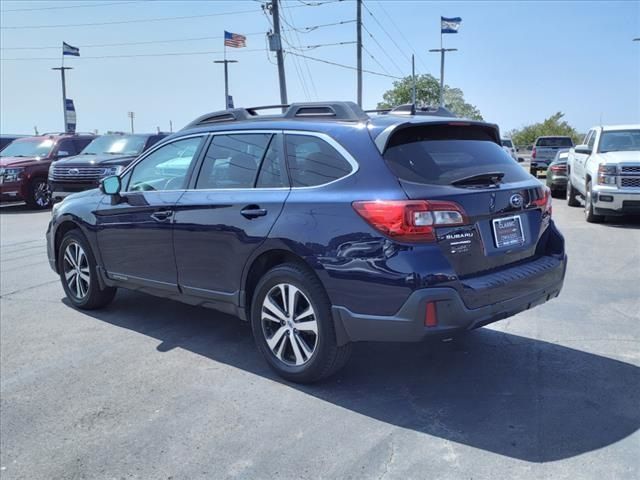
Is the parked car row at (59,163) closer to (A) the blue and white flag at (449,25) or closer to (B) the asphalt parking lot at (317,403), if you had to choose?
(B) the asphalt parking lot at (317,403)

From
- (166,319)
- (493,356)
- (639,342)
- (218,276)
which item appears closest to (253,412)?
(218,276)

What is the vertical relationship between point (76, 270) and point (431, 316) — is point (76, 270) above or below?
below

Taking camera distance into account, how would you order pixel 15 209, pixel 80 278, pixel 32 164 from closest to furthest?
pixel 80 278 < pixel 32 164 < pixel 15 209

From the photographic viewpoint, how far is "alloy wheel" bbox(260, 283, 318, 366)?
159 inches

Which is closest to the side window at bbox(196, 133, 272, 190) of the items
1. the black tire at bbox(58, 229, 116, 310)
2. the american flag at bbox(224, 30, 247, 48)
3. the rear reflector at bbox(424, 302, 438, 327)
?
the rear reflector at bbox(424, 302, 438, 327)

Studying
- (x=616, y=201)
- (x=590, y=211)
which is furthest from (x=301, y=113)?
(x=590, y=211)

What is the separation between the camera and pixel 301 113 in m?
4.54

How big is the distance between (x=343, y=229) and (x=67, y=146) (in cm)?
1591

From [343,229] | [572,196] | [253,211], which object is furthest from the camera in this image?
[572,196]

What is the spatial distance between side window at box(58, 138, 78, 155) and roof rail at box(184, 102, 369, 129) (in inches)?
536

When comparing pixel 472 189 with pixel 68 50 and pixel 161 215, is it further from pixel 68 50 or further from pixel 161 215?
pixel 68 50

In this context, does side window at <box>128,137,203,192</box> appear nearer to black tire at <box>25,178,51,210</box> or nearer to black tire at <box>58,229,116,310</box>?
black tire at <box>58,229,116,310</box>

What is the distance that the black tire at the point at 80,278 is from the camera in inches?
234

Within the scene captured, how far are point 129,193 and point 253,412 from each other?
100 inches
